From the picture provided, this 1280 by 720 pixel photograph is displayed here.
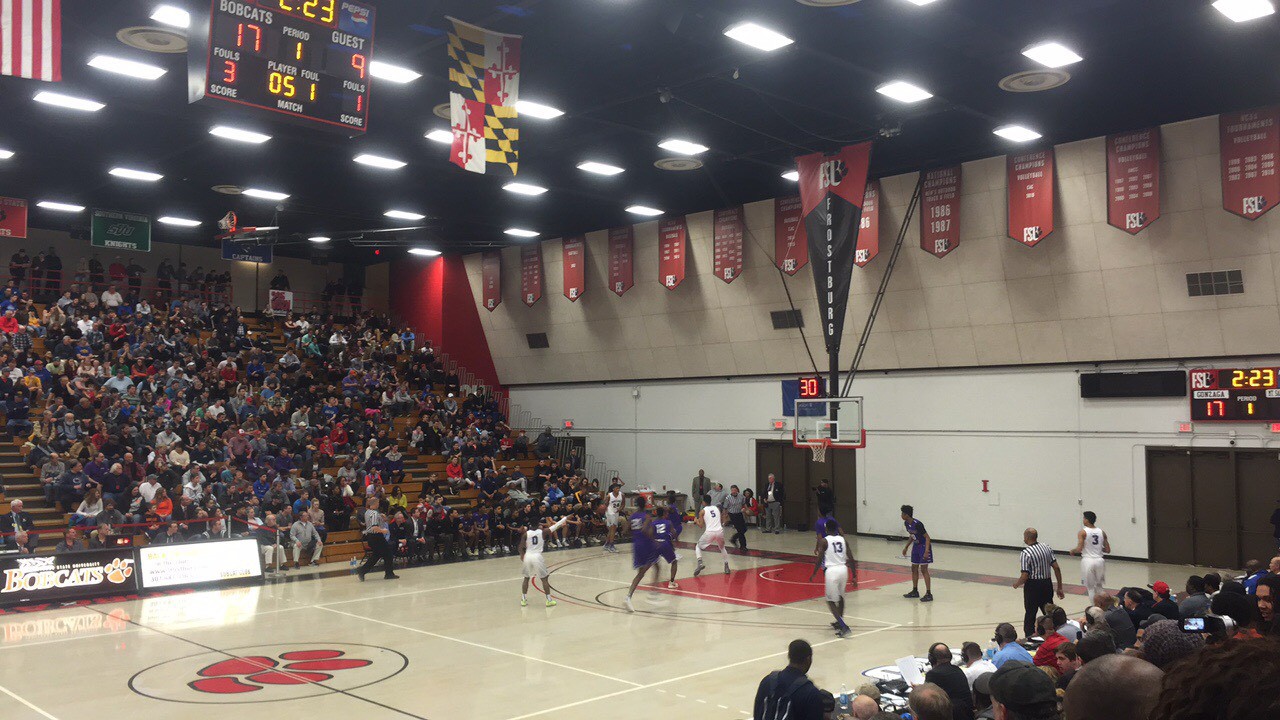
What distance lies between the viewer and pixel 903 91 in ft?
55.3

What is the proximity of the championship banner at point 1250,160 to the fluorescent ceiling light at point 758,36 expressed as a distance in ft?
31.9

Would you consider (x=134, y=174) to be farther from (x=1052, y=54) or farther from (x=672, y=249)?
(x=1052, y=54)

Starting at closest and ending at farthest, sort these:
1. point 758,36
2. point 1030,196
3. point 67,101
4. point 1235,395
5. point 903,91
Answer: point 758,36 → point 903,91 → point 67,101 → point 1235,395 → point 1030,196

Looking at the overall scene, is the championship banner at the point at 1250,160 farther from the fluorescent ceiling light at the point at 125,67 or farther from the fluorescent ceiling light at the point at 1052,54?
the fluorescent ceiling light at the point at 125,67

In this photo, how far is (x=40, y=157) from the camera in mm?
21453

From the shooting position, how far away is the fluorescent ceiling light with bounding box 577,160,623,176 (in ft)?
71.2

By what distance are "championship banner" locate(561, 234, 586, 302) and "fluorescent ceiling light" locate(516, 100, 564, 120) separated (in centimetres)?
1213

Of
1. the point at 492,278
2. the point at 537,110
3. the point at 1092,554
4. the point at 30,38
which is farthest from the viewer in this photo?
the point at 492,278

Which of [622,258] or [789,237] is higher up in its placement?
[622,258]

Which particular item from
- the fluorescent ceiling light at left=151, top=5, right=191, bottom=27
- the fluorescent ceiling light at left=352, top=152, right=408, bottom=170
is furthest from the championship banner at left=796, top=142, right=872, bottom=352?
the fluorescent ceiling light at left=151, top=5, right=191, bottom=27

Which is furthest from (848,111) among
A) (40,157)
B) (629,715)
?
(40,157)

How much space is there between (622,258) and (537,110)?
39.1ft

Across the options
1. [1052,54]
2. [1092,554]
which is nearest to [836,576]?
[1092,554]

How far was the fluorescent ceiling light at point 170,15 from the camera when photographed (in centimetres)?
1274
